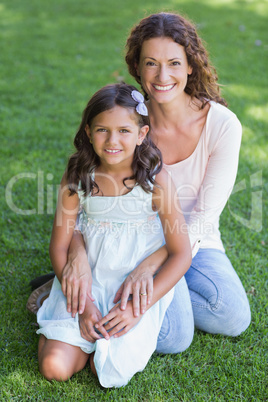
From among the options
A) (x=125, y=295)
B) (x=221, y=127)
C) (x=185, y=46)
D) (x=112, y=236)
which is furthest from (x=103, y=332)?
(x=185, y=46)

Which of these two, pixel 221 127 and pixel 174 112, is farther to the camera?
pixel 174 112

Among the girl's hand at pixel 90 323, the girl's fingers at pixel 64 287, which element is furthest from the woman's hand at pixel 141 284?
the girl's fingers at pixel 64 287

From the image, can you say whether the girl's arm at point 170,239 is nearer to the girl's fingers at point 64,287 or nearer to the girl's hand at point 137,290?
the girl's hand at point 137,290

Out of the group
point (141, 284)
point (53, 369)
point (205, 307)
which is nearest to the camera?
point (53, 369)

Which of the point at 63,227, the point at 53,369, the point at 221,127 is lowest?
the point at 53,369

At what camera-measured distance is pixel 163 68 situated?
232cm

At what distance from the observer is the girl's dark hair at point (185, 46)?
230cm

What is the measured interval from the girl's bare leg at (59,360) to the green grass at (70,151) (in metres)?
0.05

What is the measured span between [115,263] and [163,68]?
38.3 inches

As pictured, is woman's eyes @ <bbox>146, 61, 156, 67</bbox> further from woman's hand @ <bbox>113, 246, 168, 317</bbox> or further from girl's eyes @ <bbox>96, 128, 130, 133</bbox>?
woman's hand @ <bbox>113, 246, 168, 317</bbox>

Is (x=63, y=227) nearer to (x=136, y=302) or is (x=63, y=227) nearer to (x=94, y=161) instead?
(x=94, y=161)

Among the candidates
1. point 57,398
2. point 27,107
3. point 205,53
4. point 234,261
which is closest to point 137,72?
point 205,53

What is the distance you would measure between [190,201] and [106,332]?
0.92 meters

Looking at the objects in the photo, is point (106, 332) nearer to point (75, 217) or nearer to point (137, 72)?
point (75, 217)
